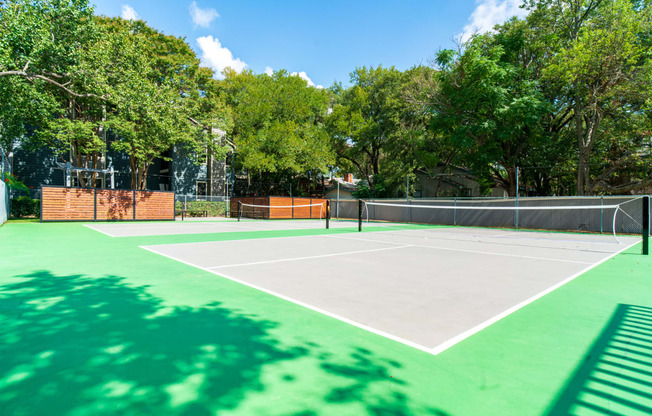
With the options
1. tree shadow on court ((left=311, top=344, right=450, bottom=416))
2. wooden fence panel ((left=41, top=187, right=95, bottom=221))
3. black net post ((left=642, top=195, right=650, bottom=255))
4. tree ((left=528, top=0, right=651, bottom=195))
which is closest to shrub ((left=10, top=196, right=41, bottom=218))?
wooden fence panel ((left=41, top=187, right=95, bottom=221))

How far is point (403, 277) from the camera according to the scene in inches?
218

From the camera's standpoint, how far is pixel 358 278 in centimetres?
546

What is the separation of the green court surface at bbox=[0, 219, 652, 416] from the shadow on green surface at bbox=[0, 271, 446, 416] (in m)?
0.01

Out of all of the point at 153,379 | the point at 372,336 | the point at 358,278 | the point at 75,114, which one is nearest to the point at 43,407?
the point at 153,379

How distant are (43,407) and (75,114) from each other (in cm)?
2918

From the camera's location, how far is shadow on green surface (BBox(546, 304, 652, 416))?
2.04 m

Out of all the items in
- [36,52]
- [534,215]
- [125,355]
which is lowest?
[125,355]

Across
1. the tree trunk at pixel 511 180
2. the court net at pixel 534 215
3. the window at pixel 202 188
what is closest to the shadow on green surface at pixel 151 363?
the court net at pixel 534 215

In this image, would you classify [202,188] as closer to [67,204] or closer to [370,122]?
[67,204]

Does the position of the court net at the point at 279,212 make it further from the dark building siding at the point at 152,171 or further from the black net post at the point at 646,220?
the black net post at the point at 646,220

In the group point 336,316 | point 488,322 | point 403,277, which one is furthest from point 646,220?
point 336,316

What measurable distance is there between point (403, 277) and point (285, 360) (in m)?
3.36

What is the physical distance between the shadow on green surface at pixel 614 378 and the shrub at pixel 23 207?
28.9 metres

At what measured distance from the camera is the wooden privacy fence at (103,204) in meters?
18.4
